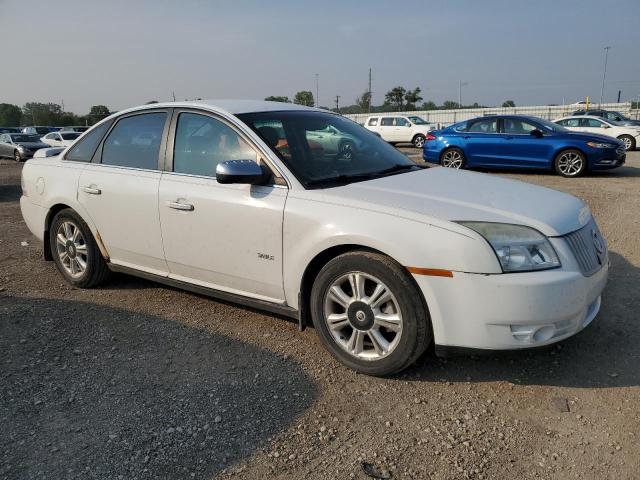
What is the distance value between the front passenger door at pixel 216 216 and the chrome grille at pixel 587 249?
173cm

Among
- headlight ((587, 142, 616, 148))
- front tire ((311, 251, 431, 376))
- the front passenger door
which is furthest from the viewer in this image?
headlight ((587, 142, 616, 148))

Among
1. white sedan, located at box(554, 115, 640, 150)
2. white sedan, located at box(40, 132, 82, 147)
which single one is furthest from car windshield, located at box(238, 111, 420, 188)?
white sedan, located at box(40, 132, 82, 147)

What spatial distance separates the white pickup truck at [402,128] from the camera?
945 inches

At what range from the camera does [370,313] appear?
305cm

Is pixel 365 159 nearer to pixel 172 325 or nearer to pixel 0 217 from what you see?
pixel 172 325

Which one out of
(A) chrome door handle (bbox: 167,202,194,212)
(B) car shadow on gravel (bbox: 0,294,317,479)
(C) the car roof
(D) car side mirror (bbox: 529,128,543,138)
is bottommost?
(B) car shadow on gravel (bbox: 0,294,317,479)

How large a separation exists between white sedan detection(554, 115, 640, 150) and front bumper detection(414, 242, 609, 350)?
1800cm

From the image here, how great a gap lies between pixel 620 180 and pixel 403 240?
423 inches

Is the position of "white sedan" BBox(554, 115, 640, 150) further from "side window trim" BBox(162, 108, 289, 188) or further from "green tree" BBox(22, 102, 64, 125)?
"green tree" BBox(22, 102, 64, 125)

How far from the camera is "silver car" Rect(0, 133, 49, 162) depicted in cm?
2342

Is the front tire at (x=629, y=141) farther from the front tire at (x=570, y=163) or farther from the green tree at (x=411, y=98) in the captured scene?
the green tree at (x=411, y=98)

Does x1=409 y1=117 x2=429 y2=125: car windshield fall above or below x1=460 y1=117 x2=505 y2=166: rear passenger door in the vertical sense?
above

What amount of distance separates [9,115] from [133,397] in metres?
99.2

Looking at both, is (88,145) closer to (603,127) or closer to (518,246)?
(518,246)
